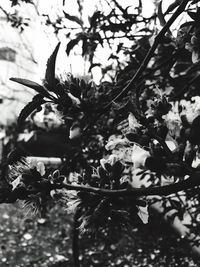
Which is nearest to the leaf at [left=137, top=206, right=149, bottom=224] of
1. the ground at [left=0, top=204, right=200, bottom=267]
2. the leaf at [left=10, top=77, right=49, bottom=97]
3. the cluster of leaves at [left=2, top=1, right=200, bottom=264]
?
the cluster of leaves at [left=2, top=1, right=200, bottom=264]

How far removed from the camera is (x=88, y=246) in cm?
406

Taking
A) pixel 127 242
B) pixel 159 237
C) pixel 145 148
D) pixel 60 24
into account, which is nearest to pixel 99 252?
pixel 127 242

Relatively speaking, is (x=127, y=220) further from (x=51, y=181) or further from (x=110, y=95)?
(x=110, y=95)

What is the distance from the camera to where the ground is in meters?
3.67

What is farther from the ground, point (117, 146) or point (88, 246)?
point (117, 146)

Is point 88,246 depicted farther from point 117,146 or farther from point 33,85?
point 33,85

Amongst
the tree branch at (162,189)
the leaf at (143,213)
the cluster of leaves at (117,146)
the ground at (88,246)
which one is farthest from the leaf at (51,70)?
the ground at (88,246)

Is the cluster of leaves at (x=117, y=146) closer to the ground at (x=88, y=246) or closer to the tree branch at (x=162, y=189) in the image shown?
the tree branch at (x=162, y=189)

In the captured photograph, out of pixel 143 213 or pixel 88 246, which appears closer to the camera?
pixel 143 213

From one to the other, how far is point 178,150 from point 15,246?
150 inches

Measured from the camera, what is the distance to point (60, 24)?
115 inches

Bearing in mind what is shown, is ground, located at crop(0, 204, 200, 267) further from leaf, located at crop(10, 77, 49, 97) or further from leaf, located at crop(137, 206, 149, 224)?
leaf, located at crop(10, 77, 49, 97)

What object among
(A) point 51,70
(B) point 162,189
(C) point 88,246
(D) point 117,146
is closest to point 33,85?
(A) point 51,70

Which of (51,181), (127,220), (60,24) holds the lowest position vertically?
(127,220)
